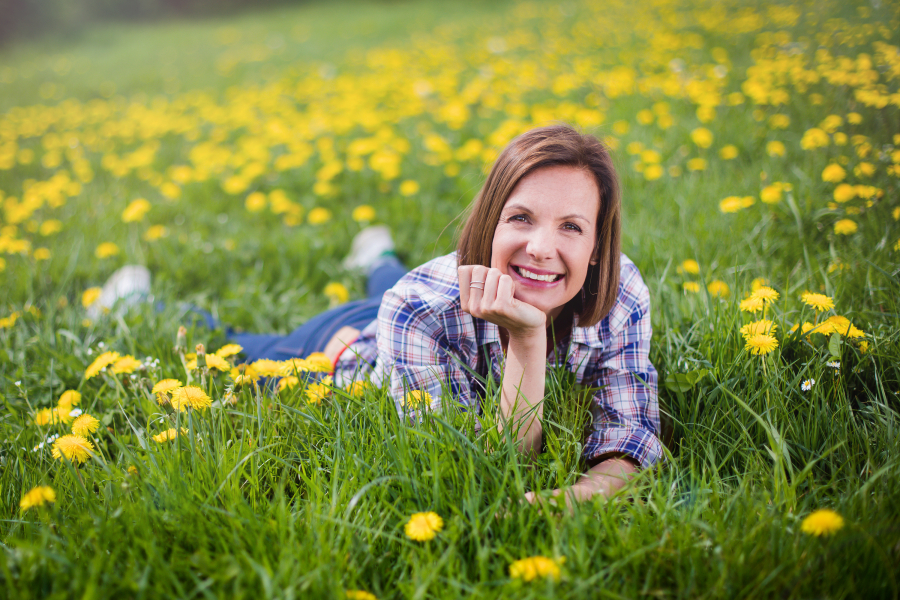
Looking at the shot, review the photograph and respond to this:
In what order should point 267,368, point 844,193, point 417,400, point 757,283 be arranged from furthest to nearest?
point 844,193 < point 757,283 < point 267,368 < point 417,400

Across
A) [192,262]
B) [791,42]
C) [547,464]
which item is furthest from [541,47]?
[547,464]

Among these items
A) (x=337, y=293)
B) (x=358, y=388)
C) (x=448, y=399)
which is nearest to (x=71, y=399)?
(x=358, y=388)

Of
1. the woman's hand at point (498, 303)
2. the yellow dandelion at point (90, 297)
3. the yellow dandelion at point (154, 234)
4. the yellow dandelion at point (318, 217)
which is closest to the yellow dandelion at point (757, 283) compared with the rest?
the woman's hand at point (498, 303)

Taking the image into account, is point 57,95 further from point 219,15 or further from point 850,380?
point 219,15

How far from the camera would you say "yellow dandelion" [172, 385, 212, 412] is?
1312 millimetres

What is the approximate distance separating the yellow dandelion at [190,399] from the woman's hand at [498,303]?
730 millimetres

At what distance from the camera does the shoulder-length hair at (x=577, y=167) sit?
4.37ft

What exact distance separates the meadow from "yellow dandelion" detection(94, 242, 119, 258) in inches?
0.5

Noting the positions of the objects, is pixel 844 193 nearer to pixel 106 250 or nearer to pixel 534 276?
pixel 534 276

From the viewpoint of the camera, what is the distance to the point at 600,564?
954mm

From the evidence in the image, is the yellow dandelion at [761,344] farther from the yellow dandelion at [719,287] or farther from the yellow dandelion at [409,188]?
the yellow dandelion at [409,188]

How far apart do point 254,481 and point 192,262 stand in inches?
76.9

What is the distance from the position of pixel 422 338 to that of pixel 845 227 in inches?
73.2

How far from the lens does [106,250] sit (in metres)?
2.73
